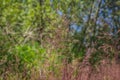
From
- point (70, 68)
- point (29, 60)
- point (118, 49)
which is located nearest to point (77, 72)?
point (70, 68)

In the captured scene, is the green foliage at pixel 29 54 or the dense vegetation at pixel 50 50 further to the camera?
the green foliage at pixel 29 54

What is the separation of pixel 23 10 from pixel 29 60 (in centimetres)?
1100

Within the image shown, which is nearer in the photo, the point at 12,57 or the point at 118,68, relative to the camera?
the point at 118,68

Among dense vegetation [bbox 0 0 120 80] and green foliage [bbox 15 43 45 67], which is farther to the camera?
green foliage [bbox 15 43 45 67]

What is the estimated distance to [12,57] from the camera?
6516mm

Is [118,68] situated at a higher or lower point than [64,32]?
lower

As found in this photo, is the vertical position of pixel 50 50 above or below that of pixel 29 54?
above

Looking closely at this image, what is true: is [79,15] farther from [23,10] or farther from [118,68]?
[118,68]

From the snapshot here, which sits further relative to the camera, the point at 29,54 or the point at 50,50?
the point at 29,54

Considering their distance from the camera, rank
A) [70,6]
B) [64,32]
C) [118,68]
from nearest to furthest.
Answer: [64,32] → [118,68] → [70,6]

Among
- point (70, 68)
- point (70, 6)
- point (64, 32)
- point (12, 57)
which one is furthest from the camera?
point (70, 6)

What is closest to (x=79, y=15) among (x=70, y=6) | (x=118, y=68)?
(x=70, y=6)

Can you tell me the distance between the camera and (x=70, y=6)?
18.1 metres

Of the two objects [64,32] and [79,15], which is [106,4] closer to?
[79,15]
